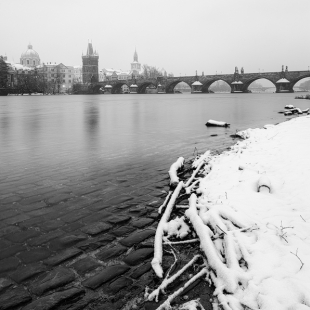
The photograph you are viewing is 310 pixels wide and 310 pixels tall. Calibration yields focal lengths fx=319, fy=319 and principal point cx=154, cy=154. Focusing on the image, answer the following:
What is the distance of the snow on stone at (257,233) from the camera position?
114 inches

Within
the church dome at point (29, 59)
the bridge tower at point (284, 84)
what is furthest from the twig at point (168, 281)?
the church dome at point (29, 59)

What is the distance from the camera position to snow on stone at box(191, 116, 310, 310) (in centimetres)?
290

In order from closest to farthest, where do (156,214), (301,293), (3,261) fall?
(301,293)
(3,261)
(156,214)

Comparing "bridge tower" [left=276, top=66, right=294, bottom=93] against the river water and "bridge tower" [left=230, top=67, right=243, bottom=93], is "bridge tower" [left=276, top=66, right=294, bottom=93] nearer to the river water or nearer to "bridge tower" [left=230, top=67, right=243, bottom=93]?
"bridge tower" [left=230, top=67, right=243, bottom=93]

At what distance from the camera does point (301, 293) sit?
2.78 meters

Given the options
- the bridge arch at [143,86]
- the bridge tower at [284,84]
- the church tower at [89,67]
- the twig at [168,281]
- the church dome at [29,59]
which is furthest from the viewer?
the church dome at [29,59]

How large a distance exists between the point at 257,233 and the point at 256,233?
0.5 inches

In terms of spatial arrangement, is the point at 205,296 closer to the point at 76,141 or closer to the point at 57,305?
the point at 57,305

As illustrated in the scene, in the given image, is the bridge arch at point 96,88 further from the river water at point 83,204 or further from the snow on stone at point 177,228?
the snow on stone at point 177,228

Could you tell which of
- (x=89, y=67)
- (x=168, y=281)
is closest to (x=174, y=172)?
(x=168, y=281)

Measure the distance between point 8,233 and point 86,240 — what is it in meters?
1.10

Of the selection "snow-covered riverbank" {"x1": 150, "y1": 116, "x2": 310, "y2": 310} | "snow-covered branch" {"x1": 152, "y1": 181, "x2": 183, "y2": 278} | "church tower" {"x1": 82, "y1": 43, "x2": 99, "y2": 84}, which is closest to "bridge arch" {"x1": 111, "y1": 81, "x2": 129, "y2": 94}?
"church tower" {"x1": 82, "y1": 43, "x2": 99, "y2": 84}

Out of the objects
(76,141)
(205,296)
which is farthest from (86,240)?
(76,141)

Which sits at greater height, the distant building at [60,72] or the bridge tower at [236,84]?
the distant building at [60,72]
